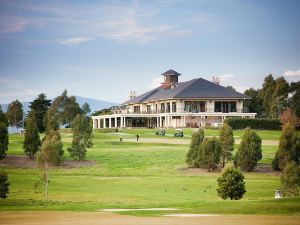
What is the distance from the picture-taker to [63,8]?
9812 cm

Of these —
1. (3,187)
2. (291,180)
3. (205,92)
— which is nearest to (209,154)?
(291,180)

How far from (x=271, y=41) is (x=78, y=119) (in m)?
38.0

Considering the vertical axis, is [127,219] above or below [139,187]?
above

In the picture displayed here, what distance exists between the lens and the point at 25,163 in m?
50.4

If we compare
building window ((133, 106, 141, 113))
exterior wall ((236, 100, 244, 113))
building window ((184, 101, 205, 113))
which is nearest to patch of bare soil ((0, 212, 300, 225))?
building window ((184, 101, 205, 113))

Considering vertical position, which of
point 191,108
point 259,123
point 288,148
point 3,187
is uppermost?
point 191,108

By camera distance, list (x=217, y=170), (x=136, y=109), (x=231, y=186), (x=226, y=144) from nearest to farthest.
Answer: (x=231, y=186), (x=217, y=170), (x=226, y=144), (x=136, y=109)

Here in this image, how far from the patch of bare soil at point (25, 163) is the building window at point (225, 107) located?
5570 cm

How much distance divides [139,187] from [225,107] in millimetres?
71506

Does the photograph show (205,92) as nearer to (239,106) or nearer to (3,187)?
(239,106)

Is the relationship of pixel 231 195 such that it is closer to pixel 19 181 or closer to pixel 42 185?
pixel 42 185

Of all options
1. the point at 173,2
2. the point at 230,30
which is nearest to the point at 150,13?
the point at 173,2

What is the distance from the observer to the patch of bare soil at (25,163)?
49.3 meters

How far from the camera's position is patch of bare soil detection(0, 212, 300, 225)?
57.7 feet
